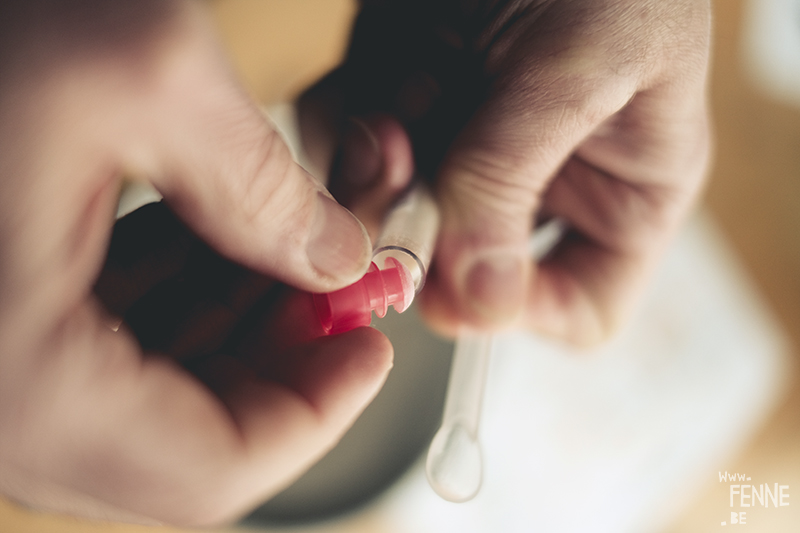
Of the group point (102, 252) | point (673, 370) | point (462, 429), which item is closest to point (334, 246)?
point (102, 252)

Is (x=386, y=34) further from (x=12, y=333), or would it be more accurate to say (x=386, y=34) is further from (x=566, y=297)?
(x=12, y=333)

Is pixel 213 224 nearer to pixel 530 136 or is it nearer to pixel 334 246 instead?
pixel 334 246

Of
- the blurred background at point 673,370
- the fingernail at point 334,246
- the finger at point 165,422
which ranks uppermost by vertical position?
the fingernail at point 334,246

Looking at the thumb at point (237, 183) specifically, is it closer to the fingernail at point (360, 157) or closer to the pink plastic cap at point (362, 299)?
the pink plastic cap at point (362, 299)

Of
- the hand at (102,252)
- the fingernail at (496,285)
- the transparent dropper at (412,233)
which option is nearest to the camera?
the hand at (102,252)

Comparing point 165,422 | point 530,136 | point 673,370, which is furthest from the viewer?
point 673,370

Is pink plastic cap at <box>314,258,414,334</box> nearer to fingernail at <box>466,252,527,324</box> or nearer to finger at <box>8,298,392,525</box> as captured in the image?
finger at <box>8,298,392,525</box>

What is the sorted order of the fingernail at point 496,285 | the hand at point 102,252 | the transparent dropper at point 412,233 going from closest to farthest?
the hand at point 102,252 < the transparent dropper at point 412,233 < the fingernail at point 496,285

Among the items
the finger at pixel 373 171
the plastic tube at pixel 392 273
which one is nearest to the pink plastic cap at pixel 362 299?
the plastic tube at pixel 392 273
